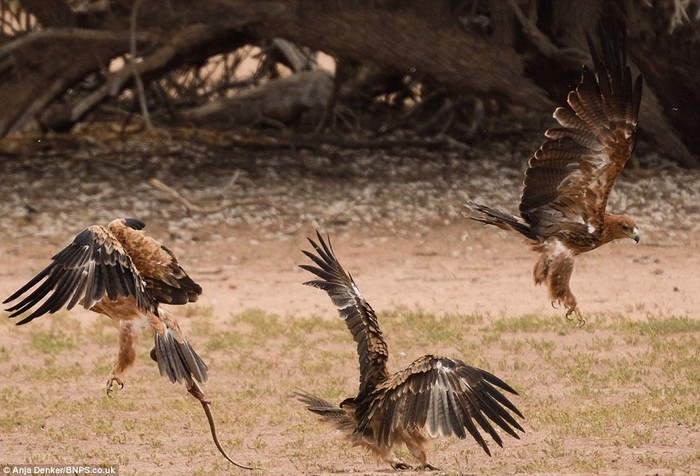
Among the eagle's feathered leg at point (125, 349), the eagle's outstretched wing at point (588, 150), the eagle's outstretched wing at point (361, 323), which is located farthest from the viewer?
the eagle's outstretched wing at point (588, 150)

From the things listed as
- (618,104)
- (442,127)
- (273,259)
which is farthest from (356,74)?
(618,104)

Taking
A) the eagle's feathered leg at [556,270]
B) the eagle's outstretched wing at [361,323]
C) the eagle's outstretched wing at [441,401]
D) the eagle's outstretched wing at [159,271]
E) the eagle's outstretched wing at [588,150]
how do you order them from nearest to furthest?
the eagle's outstretched wing at [441,401] < the eagle's outstretched wing at [361,323] < the eagle's outstretched wing at [159,271] < the eagle's outstretched wing at [588,150] < the eagle's feathered leg at [556,270]

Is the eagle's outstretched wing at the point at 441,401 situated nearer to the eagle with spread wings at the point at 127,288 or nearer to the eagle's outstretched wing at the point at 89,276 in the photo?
the eagle with spread wings at the point at 127,288

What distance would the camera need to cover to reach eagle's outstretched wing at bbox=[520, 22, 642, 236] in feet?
26.9

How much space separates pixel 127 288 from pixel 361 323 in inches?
46.0

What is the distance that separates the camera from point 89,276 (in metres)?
5.98

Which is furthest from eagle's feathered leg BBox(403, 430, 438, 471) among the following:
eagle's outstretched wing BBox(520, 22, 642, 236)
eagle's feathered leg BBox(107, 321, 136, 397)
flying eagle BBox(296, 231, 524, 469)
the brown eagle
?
eagle's outstretched wing BBox(520, 22, 642, 236)

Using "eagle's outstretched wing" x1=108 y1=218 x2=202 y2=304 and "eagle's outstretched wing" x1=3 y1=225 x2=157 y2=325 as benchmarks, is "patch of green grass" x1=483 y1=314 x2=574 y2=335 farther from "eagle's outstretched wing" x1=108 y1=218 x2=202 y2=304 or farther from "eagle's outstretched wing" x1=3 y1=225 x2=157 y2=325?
"eagle's outstretched wing" x1=3 y1=225 x2=157 y2=325

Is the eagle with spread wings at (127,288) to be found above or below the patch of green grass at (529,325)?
above

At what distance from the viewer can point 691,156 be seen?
1530 cm

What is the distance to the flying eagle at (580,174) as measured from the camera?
823cm

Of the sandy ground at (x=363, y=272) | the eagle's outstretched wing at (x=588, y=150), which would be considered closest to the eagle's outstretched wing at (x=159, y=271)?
the sandy ground at (x=363, y=272)

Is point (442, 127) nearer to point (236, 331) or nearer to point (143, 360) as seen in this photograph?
point (236, 331)

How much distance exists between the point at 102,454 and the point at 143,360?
2454mm
